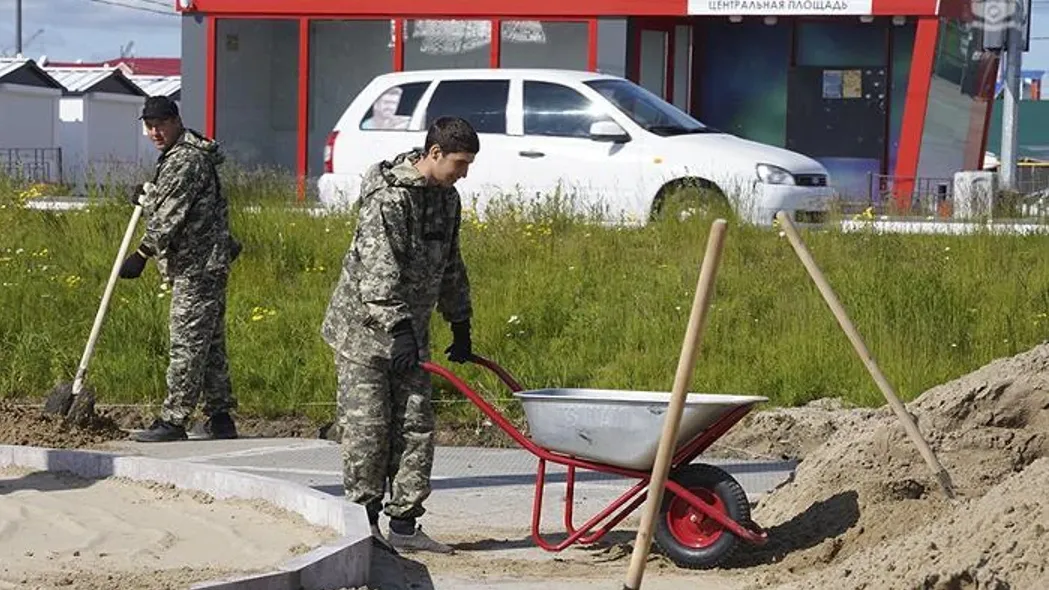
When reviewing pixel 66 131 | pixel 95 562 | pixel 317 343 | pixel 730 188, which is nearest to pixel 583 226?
pixel 730 188

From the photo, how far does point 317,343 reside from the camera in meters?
13.9

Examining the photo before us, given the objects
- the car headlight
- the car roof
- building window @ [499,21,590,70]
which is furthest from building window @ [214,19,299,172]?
the car headlight

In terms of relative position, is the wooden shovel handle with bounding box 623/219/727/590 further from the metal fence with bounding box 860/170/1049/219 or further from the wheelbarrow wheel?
the metal fence with bounding box 860/170/1049/219

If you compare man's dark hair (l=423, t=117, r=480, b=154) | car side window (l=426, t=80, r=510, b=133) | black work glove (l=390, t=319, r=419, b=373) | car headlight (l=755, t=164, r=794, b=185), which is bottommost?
black work glove (l=390, t=319, r=419, b=373)

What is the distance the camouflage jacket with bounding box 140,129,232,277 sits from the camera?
37.3ft

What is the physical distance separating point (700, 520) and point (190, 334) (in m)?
4.25

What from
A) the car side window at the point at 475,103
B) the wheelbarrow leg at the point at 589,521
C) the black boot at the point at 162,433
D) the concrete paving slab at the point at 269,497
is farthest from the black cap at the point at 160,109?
the car side window at the point at 475,103

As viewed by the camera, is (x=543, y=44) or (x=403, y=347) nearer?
(x=403, y=347)

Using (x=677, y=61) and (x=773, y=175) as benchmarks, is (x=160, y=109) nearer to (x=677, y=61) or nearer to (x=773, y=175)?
(x=773, y=175)

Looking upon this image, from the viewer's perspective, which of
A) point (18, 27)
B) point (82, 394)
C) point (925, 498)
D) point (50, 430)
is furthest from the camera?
point (18, 27)

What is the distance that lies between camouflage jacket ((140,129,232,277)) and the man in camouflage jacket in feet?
10.2

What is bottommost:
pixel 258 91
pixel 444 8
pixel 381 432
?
pixel 381 432

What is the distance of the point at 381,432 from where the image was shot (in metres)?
8.41

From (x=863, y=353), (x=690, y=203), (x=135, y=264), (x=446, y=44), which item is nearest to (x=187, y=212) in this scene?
(x=135, y=264)
